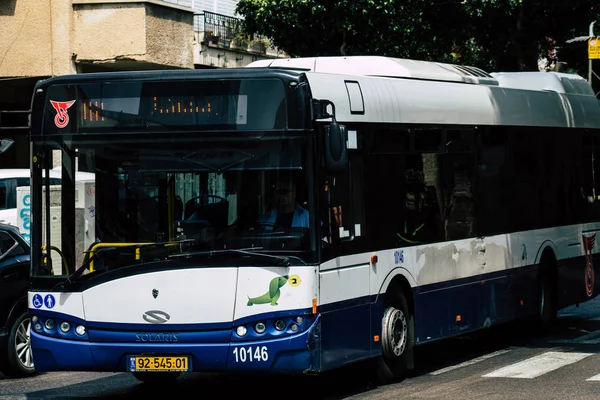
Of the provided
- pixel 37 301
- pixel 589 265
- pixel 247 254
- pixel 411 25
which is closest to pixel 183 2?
pixel 411 25

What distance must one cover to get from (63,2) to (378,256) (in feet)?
54.4

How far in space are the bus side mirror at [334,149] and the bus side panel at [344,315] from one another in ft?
2.67

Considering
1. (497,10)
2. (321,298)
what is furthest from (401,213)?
(497,10)

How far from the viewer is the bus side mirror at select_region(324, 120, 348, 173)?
980cm

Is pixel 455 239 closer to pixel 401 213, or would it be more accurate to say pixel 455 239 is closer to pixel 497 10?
pixel 401 213

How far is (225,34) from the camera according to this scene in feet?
96.9

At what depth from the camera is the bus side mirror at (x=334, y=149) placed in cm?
980

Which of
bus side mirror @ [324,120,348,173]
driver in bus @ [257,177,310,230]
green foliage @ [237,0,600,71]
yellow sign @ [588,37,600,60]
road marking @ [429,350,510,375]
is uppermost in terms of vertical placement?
green foliage @ [237,0,600,71]

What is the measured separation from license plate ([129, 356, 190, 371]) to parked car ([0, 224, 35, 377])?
265cm

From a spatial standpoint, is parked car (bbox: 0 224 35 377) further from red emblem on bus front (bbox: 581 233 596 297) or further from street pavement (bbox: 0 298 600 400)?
red emblem on bus front (bbox: 581 233 596 297)

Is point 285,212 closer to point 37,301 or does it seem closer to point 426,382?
point 37,301

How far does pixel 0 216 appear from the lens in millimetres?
22797

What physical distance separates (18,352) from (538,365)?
4973 millimetres

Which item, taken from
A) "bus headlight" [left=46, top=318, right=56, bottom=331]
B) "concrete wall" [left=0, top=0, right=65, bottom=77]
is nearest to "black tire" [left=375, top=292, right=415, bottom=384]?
"bus headlight" [left=46, top=318, right=56, bottom=331]
